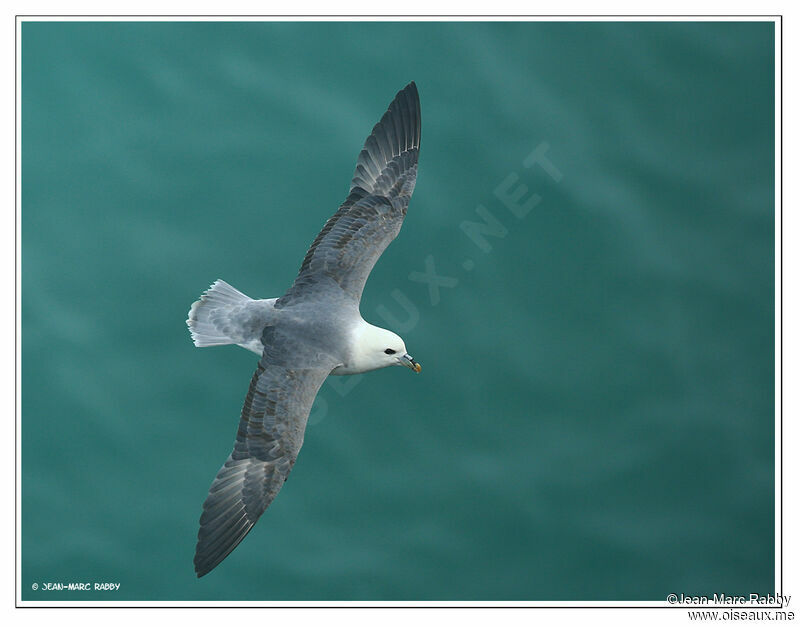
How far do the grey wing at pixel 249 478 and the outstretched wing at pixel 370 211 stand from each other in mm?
744

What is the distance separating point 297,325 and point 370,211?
2.90 feet

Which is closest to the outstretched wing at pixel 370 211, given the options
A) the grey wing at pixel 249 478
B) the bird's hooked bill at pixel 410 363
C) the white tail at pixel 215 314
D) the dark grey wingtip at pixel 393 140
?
the dark grey wingtip at pixel 393 140

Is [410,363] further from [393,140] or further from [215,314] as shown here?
[393,140]

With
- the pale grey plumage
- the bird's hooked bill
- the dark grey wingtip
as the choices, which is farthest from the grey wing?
the dark grey wingtip

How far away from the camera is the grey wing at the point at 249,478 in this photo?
562 cm

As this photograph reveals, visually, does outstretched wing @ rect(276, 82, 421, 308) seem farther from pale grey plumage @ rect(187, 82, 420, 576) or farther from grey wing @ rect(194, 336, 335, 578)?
grey wing @ rect(194, 336, 335, 578)

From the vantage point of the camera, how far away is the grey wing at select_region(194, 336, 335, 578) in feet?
18.4

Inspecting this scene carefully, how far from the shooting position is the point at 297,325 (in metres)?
5.90

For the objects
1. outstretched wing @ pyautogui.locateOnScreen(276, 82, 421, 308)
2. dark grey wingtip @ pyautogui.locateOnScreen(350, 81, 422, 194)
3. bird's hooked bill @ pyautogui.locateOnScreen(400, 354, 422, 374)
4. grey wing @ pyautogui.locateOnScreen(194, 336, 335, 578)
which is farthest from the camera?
dark grey wingtip @ pyautogui.locateOnScreen(350, 81, 422, 194)

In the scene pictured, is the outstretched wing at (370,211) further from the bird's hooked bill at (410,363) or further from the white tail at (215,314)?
the bird's hooked bill at (410,363)
